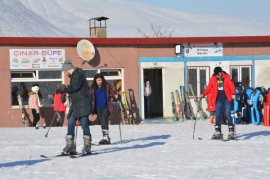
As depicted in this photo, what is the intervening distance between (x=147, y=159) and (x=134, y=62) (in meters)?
11.7

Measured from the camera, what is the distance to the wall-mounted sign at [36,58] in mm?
21531

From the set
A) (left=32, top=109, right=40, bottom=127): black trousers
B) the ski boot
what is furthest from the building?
the ski boot

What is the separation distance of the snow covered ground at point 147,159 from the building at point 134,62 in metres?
5.31

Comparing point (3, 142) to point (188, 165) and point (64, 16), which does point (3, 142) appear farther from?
point (64, 16)

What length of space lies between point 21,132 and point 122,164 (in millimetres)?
8173

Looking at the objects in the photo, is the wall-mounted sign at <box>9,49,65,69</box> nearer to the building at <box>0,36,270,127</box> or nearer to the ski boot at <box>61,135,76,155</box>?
the building at <box>0,36,270,127</box>

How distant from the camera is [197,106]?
2300 cm

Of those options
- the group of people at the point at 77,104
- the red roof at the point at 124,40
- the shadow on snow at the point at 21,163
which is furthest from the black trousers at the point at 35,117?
the shadow on snow at the point at 21,163

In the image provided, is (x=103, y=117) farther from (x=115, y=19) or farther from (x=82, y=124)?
(x=115, y=19)

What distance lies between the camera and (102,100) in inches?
555

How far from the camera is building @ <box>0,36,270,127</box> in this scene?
21.5 meters

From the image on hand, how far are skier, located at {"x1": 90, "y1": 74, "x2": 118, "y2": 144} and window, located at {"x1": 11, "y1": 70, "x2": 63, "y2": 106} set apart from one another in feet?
25.3

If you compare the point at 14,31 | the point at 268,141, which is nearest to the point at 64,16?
the point at 14,31

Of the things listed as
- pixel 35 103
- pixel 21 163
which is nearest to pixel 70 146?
pixel 21 163
